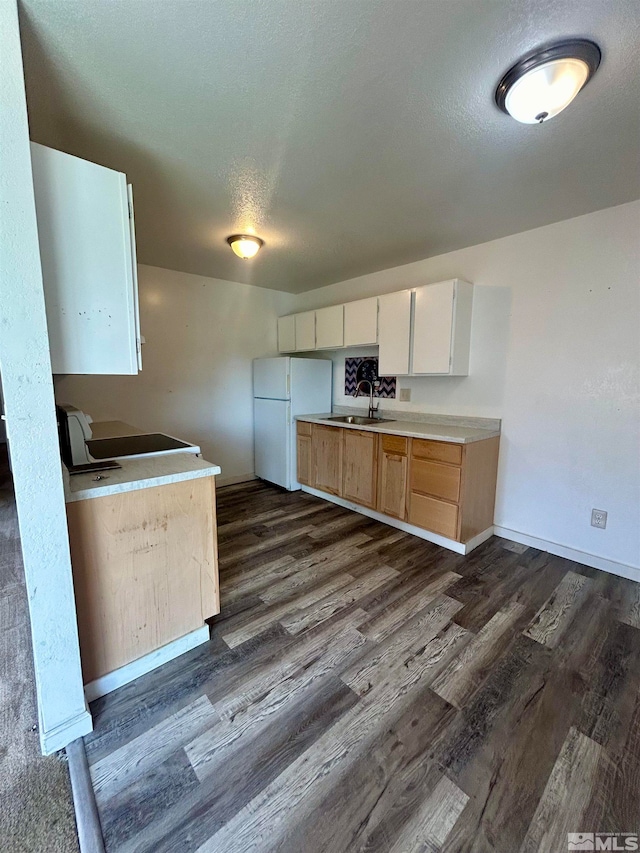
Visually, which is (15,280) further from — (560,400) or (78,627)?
(560,400)

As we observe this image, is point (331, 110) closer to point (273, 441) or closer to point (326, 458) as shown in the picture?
point (326, 458)

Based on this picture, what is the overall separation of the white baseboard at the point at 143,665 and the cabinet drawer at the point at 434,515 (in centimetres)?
177

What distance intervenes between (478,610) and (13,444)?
2.32 m

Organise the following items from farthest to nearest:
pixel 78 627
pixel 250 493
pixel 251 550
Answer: pixel 250 493
pixel 251 550
pixel 78 627

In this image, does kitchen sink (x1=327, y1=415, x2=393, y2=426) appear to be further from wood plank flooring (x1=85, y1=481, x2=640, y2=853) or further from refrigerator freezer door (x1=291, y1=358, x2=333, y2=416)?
wood plank flooring (x1=85, y1=481, x2=640, y2=853)

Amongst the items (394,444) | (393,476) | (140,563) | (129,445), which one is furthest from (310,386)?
(140,563)

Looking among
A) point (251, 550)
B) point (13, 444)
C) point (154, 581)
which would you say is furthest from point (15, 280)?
point (251, 550)

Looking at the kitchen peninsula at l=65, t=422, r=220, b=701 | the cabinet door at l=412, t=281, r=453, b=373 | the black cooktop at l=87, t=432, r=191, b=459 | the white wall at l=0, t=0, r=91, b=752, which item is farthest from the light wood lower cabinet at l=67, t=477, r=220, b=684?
the cabinet door at l=412, t=281, r=453, b=373

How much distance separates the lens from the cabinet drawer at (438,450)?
254cm

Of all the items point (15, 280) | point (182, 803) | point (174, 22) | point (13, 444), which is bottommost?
point (182, 803)

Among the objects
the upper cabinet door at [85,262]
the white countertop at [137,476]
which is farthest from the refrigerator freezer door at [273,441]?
the upper cabinet door at [85,262]

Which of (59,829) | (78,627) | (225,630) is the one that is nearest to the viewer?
(59,829)

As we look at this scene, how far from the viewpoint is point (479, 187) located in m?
2.01
